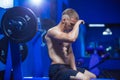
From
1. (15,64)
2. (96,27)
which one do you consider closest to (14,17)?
(15,64)

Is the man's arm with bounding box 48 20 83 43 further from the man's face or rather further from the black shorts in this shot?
the black shorts

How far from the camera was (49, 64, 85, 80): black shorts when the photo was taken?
2.94 m

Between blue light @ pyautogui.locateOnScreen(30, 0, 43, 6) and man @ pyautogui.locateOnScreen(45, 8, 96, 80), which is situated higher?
blue light @ pyautogui.locateOnScreen(30, 0, 43, 6)

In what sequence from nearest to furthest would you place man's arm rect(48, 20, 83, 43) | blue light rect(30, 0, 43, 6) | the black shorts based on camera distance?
the black shorts, man's arm rect(48, 20, 83, 43), blue light rect(30, 0, 43, 6)

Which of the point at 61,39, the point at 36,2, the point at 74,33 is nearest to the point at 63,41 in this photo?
the point at 61,39

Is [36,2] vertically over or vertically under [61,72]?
over

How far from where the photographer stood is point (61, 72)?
2992mm

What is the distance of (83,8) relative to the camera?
35.0ft

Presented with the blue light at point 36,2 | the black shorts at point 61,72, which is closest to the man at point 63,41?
the black shorts at point 61,72

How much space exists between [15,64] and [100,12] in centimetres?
764

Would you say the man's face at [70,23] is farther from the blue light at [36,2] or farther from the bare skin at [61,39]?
the blue light at [36,2]

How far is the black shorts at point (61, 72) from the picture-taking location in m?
2.94

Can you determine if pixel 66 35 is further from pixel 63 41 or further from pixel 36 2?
pixel 36 2

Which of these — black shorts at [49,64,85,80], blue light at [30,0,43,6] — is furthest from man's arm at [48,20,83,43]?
blue light at [30,0,43,6]
